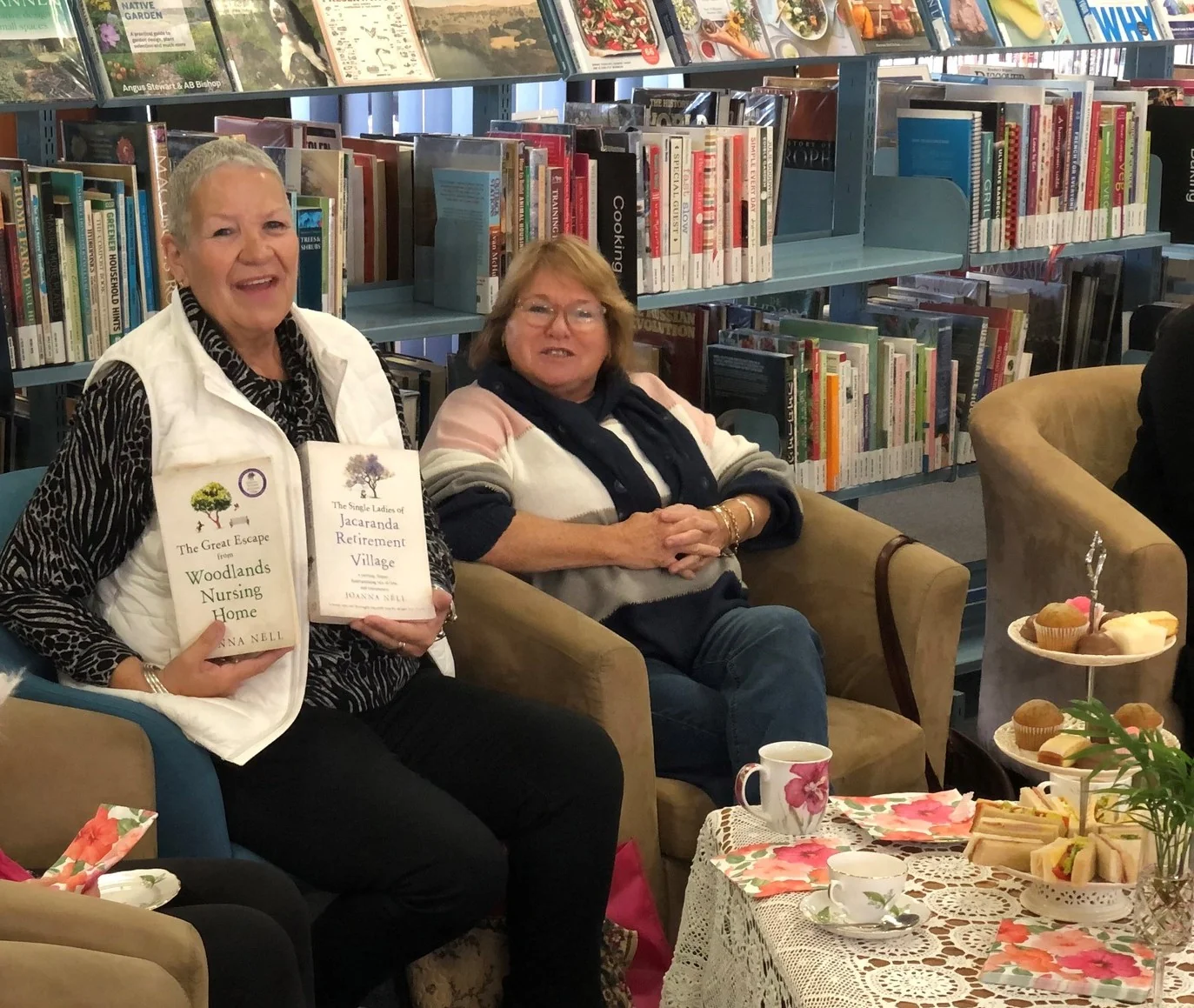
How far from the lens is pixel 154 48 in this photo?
104 inches

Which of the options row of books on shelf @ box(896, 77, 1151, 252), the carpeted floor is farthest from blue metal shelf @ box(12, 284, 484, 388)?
the carpeted floor

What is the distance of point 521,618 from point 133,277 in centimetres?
82

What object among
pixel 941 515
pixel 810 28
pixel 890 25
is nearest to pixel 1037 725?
pixel 810 28

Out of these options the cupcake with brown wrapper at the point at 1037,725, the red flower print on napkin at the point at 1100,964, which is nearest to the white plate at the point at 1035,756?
the cupcake with brown wrapper at the point at 1037,725

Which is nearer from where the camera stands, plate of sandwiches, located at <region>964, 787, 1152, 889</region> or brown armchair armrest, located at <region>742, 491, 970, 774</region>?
plate of sandwiches, located at <region>964, 787, 1152, 889</region>

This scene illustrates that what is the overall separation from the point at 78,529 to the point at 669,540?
0.94 meters

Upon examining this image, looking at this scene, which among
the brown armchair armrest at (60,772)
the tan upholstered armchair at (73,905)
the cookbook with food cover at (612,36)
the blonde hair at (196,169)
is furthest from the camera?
the cookbook with food cover at (612,36)

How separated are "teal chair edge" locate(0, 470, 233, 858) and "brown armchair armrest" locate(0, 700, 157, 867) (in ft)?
0.09

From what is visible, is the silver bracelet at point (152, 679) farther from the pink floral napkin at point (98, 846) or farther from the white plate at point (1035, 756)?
the white plate at point (1035, 756)

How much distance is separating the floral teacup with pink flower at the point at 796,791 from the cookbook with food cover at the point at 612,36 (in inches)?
61.7

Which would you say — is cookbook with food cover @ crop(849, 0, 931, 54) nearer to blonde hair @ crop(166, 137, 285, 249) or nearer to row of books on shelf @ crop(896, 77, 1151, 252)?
row of books on shelf @ crop(896, 77, 1151, 252)

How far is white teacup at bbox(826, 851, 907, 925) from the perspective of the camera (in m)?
1.82

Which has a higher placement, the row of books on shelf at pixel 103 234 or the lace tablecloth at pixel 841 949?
the row of books on shelf at pixel 103 234

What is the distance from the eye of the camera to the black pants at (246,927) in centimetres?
181
